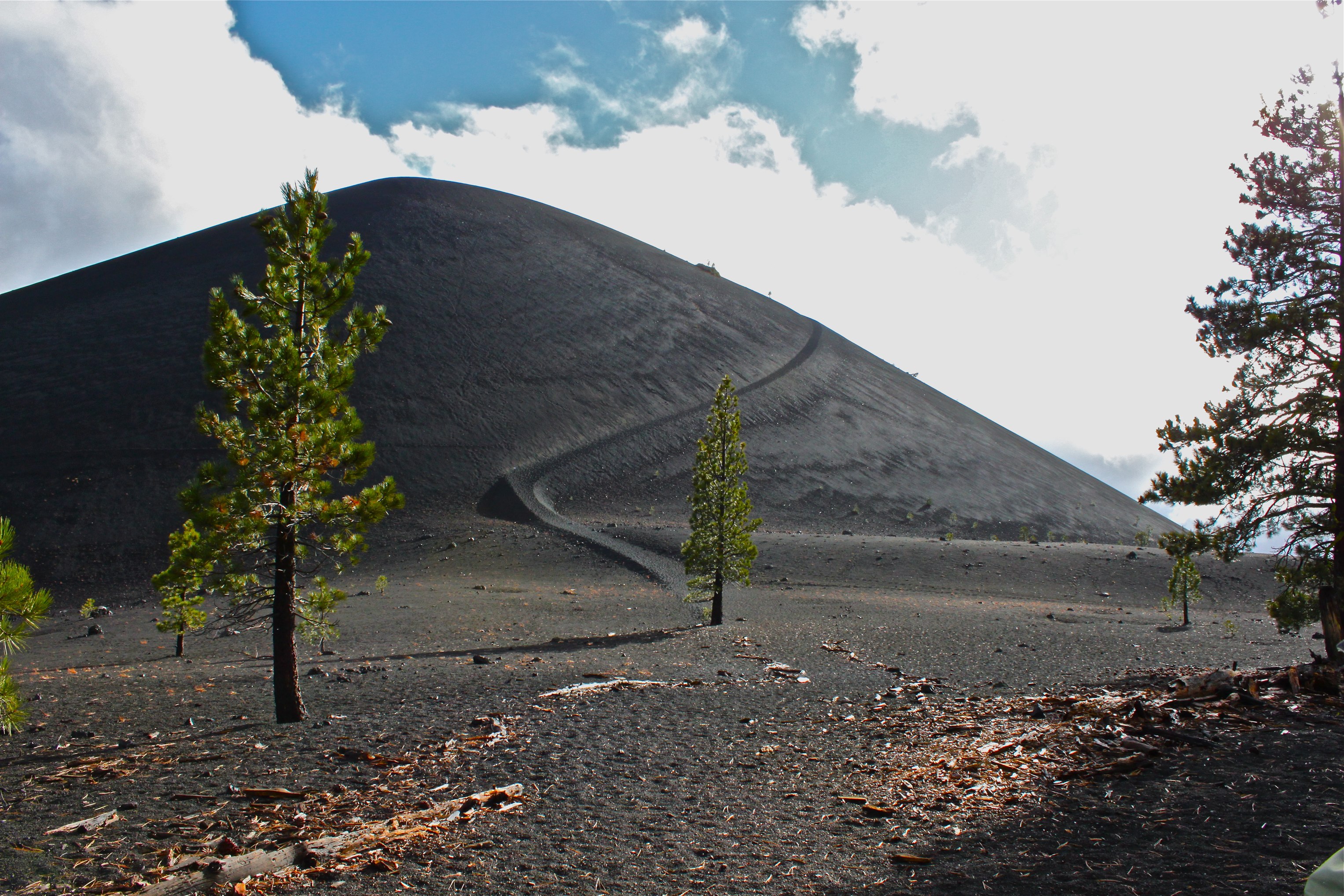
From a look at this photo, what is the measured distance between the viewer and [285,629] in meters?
9.60

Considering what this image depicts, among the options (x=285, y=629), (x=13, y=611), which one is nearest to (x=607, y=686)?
(x=285, y=629)

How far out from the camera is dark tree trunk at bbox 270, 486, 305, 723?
9555mm

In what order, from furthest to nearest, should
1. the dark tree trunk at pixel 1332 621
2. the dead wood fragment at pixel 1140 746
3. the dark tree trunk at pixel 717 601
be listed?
the dark tree trunk at pixel 717 601, the dark tree trunk at pixel 1332 621, the dead wood fragment at pixel 1140 746

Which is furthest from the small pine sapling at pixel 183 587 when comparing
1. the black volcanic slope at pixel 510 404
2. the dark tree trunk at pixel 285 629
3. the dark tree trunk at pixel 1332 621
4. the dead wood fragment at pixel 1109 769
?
the black volcanic slope at pixel 510 404

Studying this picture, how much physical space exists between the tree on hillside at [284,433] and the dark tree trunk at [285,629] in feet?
0.05

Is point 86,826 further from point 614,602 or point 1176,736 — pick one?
point 614,602

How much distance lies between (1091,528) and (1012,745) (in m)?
54.4

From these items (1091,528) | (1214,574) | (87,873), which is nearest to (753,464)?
(1091,528)

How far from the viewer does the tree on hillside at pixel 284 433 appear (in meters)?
8.95

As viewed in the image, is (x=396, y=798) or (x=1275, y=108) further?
(x=1275, y=108)

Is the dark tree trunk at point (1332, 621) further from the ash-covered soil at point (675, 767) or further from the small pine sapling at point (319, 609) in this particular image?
the small pine sapling at point (319, 609)

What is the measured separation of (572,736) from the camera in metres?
8.63

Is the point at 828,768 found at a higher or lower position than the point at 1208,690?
lower

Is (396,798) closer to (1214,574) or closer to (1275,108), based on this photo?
(1275,108)
